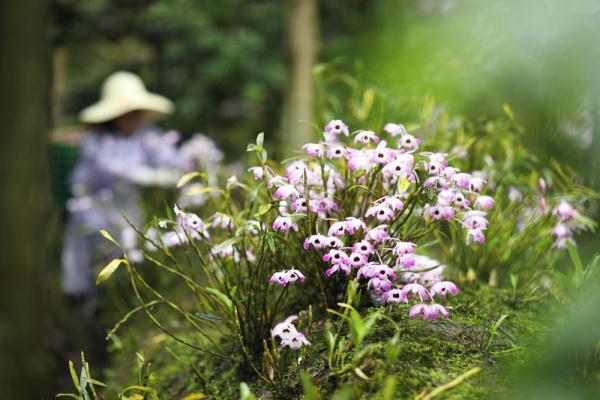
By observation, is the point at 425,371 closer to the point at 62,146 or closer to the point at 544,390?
the point at 544,390

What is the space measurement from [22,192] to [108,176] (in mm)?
1662

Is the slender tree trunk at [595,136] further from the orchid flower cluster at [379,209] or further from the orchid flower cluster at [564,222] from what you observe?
the orchid flower cluster at [379,209]

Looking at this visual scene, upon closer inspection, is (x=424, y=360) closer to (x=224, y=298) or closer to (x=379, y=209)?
(x=379, y=209)

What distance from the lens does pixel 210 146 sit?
4910mm

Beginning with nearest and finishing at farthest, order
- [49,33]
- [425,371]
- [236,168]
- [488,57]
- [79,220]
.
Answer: [425,371]
[488,57]
[49,33]
[79,220]
[236,168]

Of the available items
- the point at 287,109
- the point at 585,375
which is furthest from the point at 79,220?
the point at 585,375

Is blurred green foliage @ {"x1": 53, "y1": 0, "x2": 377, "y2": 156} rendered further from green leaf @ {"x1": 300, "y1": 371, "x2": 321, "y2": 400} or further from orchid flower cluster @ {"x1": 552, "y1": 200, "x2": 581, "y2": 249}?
green leaf @ {"x1": 300, "y1": 371, "x2": 321, "y2": 400}

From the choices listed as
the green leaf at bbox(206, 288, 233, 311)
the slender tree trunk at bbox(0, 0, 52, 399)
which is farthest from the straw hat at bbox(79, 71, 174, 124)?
the green leaf at bbox(206, 288, 233, 311)

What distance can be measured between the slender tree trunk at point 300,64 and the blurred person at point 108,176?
94 cm

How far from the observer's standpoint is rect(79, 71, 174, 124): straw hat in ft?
16.4

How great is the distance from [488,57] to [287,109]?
220 cm

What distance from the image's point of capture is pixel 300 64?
4.85 meters

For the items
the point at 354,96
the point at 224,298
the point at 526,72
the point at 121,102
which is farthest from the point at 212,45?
the point at 224,298

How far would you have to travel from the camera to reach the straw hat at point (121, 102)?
197 inches
